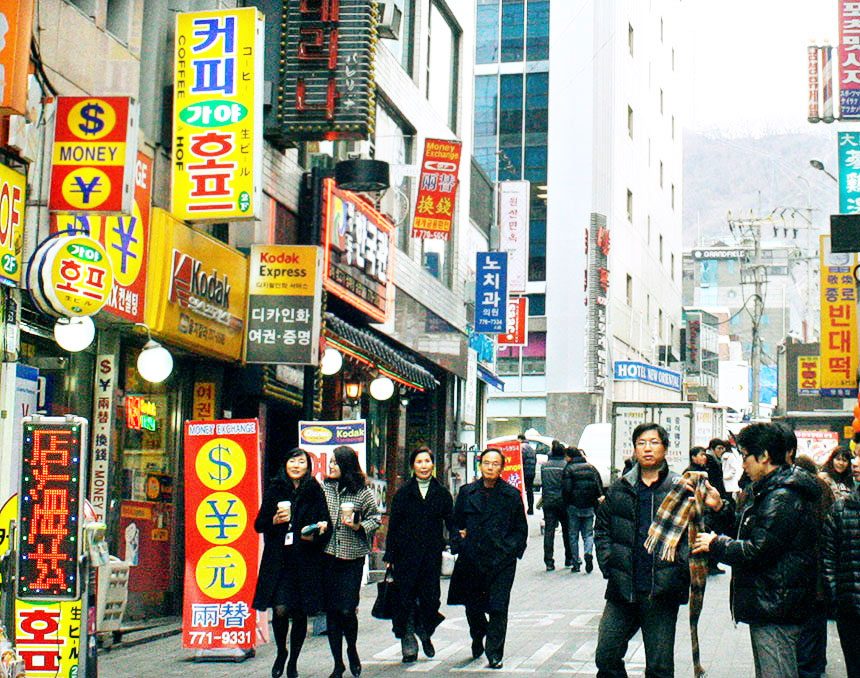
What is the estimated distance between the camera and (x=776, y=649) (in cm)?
723

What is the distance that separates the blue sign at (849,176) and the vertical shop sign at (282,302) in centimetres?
1312

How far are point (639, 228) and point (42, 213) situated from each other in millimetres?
48507

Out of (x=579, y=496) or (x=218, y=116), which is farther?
(x=579, y=496)

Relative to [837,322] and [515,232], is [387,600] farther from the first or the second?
[837,322]

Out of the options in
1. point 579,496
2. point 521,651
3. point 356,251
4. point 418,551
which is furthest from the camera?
point 356,251

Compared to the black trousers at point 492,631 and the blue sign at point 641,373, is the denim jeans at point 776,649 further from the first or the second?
the blue sign at point 641,373

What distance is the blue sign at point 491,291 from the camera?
3228 centimetres

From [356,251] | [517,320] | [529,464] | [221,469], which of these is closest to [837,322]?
[517,320]

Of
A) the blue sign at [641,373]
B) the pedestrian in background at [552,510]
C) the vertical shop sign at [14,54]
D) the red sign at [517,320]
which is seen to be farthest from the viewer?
the blue sign at [641,373]

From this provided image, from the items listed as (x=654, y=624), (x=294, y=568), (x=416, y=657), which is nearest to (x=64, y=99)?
(x=294, y=568)

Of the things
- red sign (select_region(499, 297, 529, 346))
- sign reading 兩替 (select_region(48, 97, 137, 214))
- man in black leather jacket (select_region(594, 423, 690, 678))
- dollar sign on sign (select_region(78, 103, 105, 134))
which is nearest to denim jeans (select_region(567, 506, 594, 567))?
sign reading 兩替 (select_region(48, 97, 137, 214))

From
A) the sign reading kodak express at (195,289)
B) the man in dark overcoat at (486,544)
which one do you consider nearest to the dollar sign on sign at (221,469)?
the man in dark overcoat at (486,544)

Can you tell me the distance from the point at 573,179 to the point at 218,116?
39.3 m

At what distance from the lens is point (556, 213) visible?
54.0 meters
